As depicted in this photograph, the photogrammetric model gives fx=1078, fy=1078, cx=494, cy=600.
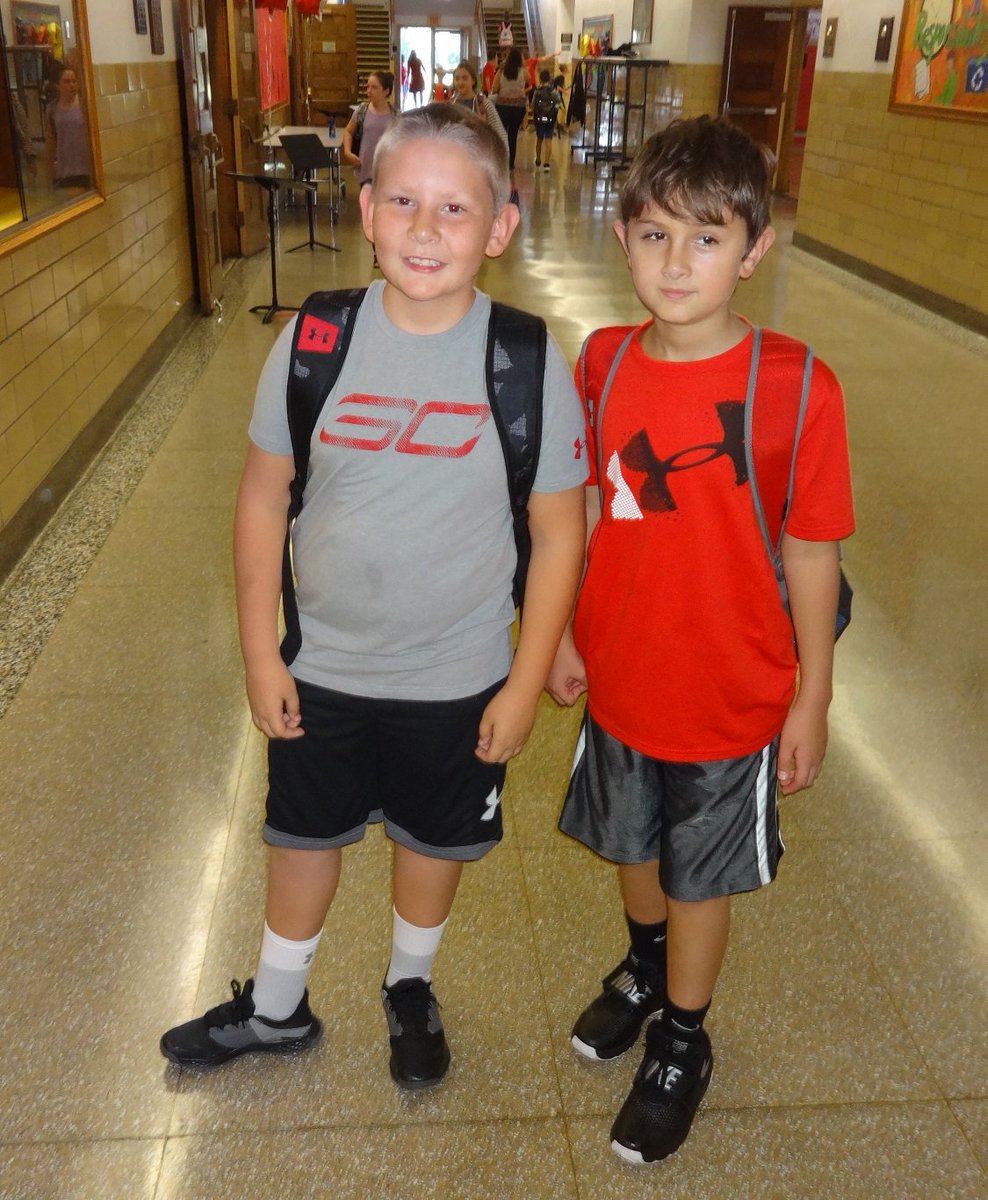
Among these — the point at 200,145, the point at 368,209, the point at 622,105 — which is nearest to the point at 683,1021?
the point at 368,209

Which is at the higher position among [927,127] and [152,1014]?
[927,127]

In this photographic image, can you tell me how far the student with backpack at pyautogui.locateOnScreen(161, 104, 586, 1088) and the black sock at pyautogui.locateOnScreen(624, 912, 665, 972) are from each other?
1.11 feet

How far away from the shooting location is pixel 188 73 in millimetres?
6527

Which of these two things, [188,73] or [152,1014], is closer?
[152,1014]

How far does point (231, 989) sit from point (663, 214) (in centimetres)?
137

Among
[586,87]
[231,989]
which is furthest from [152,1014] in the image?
[586,87]

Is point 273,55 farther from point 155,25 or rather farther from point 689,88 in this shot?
point 155,25

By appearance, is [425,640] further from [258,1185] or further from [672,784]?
[258,1185]

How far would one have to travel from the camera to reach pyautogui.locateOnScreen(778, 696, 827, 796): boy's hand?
1416 mm

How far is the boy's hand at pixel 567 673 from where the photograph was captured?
1.55 metres

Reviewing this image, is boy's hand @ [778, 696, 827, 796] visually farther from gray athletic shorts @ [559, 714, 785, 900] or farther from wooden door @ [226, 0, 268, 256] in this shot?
wooden door @ [226, 0, 268, 256]

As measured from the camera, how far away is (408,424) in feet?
4.21

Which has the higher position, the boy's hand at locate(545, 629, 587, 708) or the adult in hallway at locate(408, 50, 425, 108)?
the adult in hallway at locate(408, 50, 425, 108)

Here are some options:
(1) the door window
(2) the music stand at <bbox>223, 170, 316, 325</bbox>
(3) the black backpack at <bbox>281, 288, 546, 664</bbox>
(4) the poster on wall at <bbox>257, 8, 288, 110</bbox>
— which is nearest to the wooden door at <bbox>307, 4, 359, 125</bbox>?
(4) the poster on wall at <bbox>257, 8, 288, 110</bbox>
